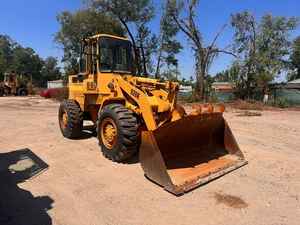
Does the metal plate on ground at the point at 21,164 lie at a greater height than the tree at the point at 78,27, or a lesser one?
lesser

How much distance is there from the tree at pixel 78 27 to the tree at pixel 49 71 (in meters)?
40.8

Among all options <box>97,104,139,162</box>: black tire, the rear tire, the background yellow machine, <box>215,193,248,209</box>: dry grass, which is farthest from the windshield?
the rear tire

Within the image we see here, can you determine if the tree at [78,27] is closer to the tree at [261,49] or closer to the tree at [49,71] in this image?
the tree at [261,49]

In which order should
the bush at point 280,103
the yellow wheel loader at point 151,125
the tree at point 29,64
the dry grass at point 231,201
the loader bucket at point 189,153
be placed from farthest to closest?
the tree at point 29,64, the bush at point 280,103, the yellow wheel loader at point 151,125, the loader bucket at point 189,153, the dry grass at point 231,201

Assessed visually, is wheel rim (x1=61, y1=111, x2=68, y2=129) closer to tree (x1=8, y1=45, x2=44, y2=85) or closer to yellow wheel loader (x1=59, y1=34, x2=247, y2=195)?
yellow wheel loader (x1=59, y1=34, x2=247, y2=195)

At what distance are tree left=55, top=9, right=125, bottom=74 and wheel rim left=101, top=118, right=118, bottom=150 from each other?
1805cm

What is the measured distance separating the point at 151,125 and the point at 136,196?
5.11 feet

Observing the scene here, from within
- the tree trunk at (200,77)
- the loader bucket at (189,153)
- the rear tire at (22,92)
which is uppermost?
the tree trunk at (200,77)

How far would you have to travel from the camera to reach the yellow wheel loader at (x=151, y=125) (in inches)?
203

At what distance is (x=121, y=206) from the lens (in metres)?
4.33

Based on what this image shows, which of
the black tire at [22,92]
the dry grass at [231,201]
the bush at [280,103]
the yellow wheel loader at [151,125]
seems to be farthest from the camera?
the black tire at [22,92]

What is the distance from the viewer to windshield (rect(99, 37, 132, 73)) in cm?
727

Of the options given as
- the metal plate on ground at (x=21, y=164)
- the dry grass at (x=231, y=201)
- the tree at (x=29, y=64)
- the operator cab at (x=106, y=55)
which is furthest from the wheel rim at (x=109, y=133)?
the tree at (x=29, y=64)

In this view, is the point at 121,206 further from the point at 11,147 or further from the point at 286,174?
the point at 11,147
